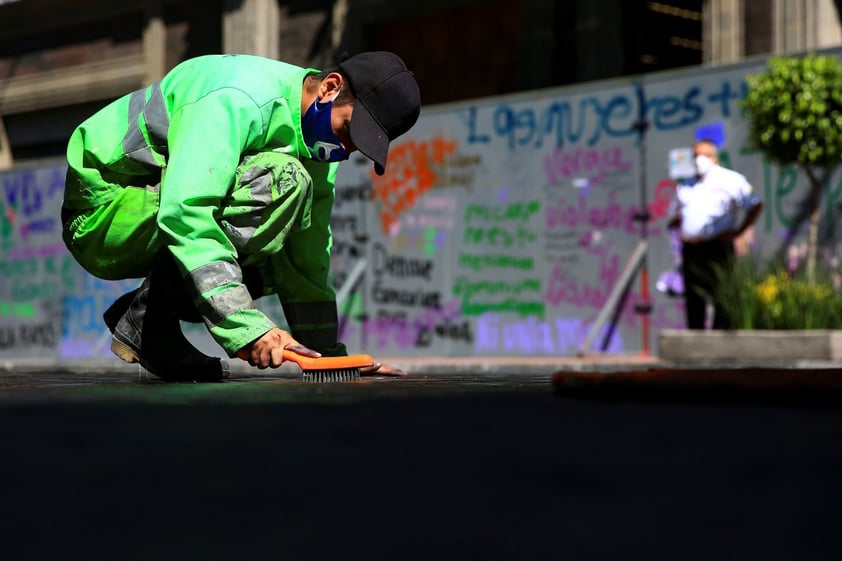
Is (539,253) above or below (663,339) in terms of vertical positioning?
above

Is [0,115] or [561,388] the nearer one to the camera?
[561,388]

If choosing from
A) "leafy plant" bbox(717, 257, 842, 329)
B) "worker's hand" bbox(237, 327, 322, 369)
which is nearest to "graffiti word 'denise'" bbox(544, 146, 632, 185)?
"leafy plant" bbox(717, 257, 842, 329)

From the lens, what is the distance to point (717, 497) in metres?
1.08

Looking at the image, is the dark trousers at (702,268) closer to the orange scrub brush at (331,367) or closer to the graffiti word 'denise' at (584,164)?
the graffiti word 'denise' at (584,164)

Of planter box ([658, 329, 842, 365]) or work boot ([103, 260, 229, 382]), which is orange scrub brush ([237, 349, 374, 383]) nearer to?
work boot ([103, 260, 229, 382])

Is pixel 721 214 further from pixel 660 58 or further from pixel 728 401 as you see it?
pixel 728 401

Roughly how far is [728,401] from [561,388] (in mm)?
251

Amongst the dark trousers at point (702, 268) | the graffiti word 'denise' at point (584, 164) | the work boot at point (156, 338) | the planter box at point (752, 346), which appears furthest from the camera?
the graffiti word 'denise' at point (584, 164)

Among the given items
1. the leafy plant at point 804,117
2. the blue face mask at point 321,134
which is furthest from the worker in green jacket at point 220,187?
the leafy plant at point 804,117

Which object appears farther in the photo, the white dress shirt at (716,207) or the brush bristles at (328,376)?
the white dress shirt at (716,207)

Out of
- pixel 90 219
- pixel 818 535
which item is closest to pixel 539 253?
pixel 90 219

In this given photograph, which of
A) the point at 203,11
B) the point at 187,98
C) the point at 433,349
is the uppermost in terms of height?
the point at 203,11

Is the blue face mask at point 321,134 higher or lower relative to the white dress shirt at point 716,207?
lower

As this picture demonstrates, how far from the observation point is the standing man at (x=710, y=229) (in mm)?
8609
